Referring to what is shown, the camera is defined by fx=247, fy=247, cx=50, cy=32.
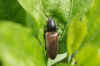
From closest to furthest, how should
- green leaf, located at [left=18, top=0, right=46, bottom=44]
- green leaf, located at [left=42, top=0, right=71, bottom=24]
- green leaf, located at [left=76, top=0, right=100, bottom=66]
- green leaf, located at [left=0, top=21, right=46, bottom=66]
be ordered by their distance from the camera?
green leaf, located at [left=0, top=21, right=46, bottom=66] → green leaf, located at [left=76, top=0, right=100, bottom=66] → green leaf, located at [left=18, top=0, right=46, bottom=44] → green leaf, located at [left=42, top=0, right=71, bottom=24]

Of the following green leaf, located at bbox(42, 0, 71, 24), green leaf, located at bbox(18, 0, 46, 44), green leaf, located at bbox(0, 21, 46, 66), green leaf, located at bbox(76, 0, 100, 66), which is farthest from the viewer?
green leaf, located at bbox(42, 0, 71, 24)

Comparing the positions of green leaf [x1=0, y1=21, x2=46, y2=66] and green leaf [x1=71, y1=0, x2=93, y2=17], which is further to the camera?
green leaf [x1=71, y1=0, x2=93, y2=17]

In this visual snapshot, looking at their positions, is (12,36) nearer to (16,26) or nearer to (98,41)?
(16,26)

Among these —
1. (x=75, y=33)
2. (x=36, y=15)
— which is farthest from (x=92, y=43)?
(x=36, y=15)

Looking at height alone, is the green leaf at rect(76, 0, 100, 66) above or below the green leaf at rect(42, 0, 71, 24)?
below

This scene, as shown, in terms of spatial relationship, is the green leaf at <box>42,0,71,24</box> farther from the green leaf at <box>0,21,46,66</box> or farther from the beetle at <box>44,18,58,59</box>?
the green leaf at <box>0,21,46,66</box>

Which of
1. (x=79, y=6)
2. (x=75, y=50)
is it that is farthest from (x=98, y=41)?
(x=79, y=6)

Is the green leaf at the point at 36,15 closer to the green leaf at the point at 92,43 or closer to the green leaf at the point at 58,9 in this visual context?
the green leaf at the point at 58,9

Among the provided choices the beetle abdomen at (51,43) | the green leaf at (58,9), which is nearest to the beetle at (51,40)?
the beetle abdomen at (51,43)

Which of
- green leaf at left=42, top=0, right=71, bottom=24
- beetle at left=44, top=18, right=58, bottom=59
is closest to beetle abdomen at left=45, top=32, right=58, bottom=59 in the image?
beetle at left=44, top=18, right=58, bottom=59
